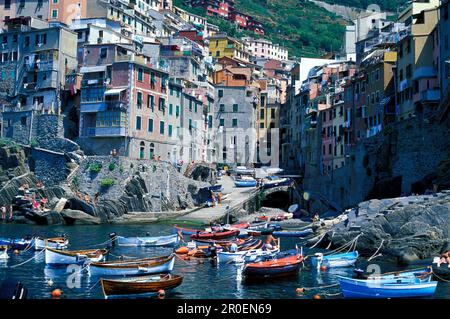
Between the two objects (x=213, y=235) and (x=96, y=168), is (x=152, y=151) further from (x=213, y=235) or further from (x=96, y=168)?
(x=213, y=235)

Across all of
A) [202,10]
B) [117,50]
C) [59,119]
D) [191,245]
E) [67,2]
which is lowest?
[191,245]

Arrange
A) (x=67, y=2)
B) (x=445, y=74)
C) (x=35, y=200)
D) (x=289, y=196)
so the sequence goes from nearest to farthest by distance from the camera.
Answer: (x=445, y=74)
(x=35, y=200)
(x=289, y=196)
(x=67, y=2)

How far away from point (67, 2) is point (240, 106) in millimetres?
34668

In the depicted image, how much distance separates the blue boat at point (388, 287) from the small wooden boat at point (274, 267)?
5955mm

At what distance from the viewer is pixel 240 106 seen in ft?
314

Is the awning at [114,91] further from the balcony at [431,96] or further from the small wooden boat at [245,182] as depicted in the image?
the balcony at [431,96]

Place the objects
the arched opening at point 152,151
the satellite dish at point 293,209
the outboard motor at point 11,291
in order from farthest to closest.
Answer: the satellite dish at point 293,209 < the arched opening at point 152,151 < the outboard motor at point 11,291

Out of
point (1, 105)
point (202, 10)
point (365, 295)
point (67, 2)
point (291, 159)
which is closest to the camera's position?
point (365, 295)

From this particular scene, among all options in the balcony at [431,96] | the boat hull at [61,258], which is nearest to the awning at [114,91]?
the balcony at [431,96]

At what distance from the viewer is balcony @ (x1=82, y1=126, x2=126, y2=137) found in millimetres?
65812

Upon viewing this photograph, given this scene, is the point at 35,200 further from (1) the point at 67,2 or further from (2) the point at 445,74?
(2) the point at 445,74

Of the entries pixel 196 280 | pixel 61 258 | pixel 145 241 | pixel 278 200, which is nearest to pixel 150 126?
pixel 278 200

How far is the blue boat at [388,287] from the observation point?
22.0 m
